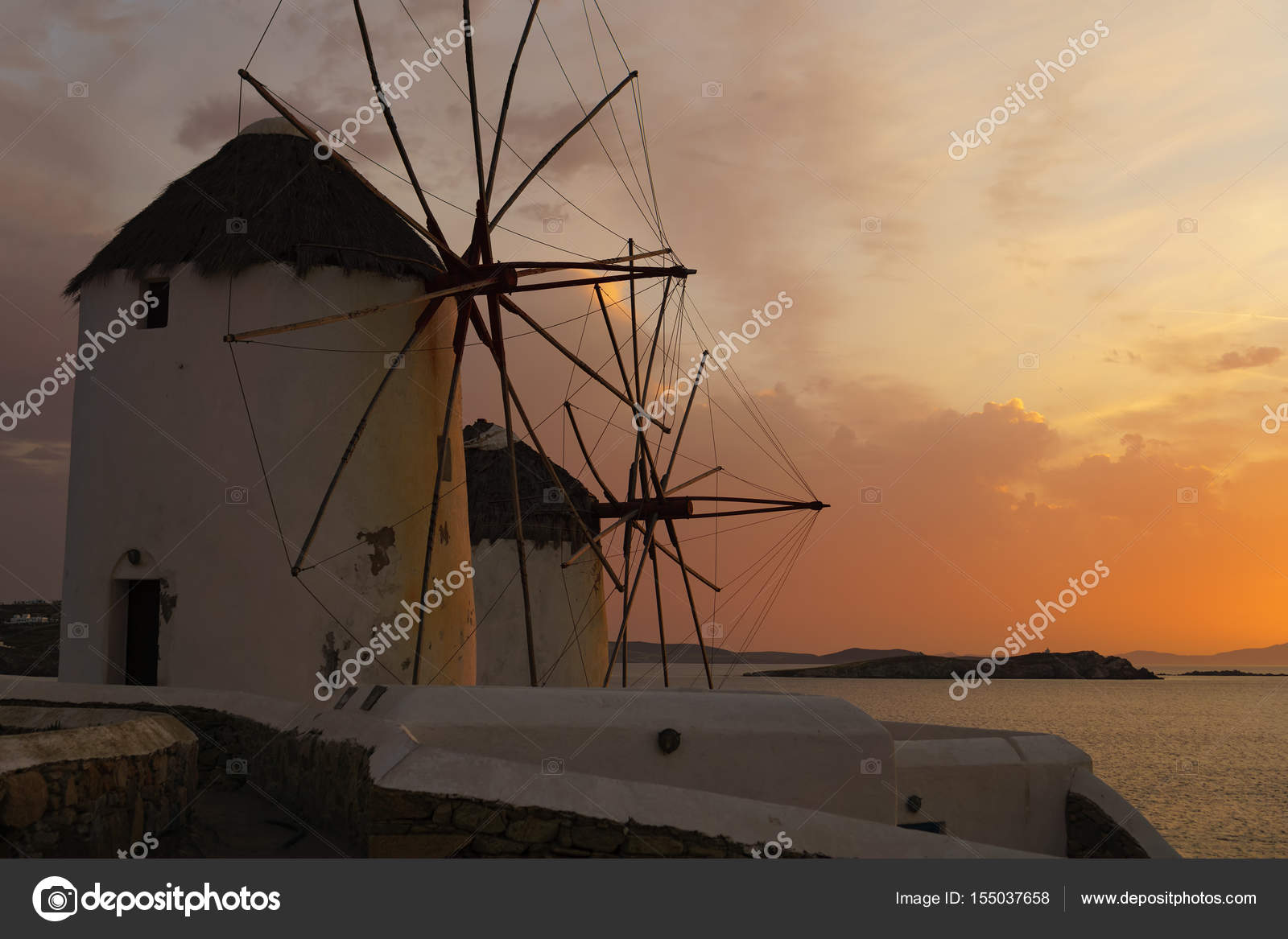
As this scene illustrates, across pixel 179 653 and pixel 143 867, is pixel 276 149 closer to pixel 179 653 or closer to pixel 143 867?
pixel 179 653

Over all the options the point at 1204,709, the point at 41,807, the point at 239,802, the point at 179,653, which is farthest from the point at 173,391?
the point at 1204,709

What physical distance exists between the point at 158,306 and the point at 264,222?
151 centimetres

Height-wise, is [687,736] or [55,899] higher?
[687,736]

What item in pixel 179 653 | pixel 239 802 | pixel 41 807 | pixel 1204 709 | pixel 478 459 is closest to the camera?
pixel 41 807

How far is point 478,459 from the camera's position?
21016 millimetres

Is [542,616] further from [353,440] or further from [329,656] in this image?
[353,440]

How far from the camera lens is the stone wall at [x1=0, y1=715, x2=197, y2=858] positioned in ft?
15.2

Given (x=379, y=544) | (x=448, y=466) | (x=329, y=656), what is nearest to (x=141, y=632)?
(x=329, y=656)

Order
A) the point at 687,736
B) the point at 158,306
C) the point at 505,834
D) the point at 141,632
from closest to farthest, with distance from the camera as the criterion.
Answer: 1. the point at 505,834
2. the point at 687,736
3. the point at 141,632
4. the point at 158,306

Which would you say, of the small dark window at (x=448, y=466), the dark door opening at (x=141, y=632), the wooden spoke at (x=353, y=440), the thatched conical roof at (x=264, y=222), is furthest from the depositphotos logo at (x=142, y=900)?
the small dark window at (x=448, y=466)

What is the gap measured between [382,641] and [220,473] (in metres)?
2.43

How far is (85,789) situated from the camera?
4996 millimetres

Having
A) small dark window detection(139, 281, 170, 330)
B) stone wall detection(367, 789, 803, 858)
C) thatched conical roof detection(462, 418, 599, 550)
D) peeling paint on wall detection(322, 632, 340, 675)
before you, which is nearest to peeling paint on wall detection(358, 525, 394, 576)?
peeling paint on wall detection(322, 632, 340, 675)

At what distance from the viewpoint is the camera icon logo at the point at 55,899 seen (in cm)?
422
